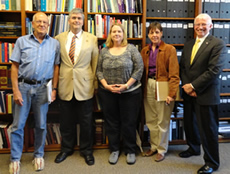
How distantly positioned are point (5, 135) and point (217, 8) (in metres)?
2.94

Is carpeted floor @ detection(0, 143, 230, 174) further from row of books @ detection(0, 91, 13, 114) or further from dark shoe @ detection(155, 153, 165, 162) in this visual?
row of books @ detection(0, 91, 13, 114)

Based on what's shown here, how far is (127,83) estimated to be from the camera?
2.28m

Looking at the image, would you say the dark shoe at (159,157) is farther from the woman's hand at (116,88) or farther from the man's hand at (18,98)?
the man's hand at (18,98)

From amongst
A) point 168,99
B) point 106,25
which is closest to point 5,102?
point 106,25

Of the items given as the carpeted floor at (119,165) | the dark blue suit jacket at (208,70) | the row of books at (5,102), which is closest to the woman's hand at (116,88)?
the dark blue suit jacket at (208,70)

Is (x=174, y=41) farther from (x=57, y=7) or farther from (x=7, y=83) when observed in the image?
(x=7, y=83)

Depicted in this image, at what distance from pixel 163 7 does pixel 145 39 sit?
0.44 metres

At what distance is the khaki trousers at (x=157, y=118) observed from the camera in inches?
95.0

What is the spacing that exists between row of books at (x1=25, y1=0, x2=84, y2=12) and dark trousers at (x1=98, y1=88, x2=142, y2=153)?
3.45 feet

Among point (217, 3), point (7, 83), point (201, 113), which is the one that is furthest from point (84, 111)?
point (217, 3)

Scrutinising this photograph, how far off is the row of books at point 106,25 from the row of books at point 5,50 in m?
0.91

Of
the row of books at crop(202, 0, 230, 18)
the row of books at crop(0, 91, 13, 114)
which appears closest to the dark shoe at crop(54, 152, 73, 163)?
the row of books at crop(0, 91, 13, 114)

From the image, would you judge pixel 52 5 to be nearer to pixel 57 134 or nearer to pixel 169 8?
pixel 169 8

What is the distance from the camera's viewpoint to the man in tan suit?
7.55ft
